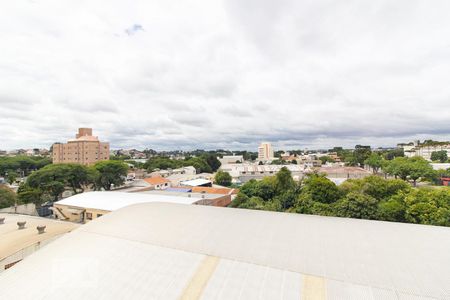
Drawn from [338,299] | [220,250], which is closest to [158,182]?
[220,250]

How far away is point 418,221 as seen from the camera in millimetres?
15852

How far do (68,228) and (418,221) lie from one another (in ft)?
77.7

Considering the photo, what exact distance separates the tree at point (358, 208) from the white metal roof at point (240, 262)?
8924 millimetres

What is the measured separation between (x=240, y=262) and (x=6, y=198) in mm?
28383

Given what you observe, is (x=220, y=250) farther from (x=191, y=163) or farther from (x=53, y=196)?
(x=191, y=163)

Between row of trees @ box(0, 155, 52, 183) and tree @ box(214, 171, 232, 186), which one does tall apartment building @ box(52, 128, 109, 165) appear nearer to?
row of trees @ box(0, 155, 52, 183)

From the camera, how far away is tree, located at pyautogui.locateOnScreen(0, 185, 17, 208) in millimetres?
22358

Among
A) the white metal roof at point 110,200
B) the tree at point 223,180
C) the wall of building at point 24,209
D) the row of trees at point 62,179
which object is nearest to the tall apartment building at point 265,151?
the tree at point 223,180

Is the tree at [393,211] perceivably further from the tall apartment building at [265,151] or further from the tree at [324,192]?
the tall apartment building at [265,151]

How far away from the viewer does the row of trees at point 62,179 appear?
24547 millimetres

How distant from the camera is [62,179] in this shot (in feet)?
93.3

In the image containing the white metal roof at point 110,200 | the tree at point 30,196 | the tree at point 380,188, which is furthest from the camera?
the tree at point 30,196

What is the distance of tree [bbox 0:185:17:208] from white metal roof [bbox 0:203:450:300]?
72.7 feet

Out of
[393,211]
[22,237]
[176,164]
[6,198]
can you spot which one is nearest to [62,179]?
[6,198]
